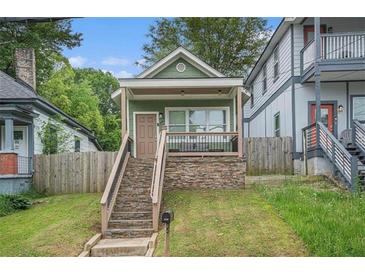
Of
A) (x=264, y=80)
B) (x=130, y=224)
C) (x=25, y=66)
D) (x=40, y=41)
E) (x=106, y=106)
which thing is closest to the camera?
(x=130, y=224)

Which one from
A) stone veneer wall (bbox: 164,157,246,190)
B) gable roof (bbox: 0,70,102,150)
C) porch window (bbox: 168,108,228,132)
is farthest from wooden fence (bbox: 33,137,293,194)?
porch window (bbox: 168,108,228,132)

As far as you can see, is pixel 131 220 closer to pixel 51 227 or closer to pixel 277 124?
pixel 51 227

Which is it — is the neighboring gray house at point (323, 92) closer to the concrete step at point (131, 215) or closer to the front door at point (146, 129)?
the front door at point (146, 129)

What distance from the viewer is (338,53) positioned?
1212 centimetres

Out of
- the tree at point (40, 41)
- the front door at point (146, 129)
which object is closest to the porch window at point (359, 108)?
the front door at point (146, 129)

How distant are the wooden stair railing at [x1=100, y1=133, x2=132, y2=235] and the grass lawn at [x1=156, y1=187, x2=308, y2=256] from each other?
125 cm

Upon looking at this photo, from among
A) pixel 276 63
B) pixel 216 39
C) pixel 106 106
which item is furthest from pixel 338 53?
pixel 106 106

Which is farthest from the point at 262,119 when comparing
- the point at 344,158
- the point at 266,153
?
the point at 344,158

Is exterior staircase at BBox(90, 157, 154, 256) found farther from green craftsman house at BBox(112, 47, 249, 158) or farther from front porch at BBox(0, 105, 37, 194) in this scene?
front porch at BBox(0, 105, 37, 194)

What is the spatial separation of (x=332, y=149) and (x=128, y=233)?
5.24m
